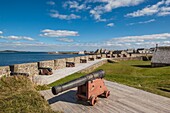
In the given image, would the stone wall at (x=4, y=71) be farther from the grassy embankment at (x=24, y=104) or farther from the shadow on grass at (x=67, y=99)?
the shadow on grass at (x=67, y=99)

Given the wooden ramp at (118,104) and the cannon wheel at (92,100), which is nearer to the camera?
the wooden ramp at (118,104)

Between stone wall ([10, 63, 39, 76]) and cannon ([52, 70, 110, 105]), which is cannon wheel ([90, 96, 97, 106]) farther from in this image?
stone wall ([10, 63, 39, 76])

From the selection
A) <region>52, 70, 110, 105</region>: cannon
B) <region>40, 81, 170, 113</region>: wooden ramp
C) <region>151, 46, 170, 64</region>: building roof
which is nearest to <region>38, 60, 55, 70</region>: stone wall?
<region>40, 81, 170, 113</region>: wooden ramp

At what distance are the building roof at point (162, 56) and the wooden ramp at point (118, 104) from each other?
22.8 m

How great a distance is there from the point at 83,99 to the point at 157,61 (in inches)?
995

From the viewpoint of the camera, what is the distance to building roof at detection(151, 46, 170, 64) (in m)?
28.8

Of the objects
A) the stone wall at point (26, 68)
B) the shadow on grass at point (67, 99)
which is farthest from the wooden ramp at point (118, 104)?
the stone wall at point (26, 68)

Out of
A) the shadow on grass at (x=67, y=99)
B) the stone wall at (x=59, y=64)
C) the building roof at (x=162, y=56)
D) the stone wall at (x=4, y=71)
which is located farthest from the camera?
the building roof at (x=162, y=56)

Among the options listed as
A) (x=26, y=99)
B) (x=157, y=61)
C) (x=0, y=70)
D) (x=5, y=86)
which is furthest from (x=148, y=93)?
(x=157, y=61)

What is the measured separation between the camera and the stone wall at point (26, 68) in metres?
13.6

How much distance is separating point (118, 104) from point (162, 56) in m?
26.0

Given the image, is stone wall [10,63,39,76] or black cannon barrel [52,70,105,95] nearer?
black cannon barrel [52,70,105,95]

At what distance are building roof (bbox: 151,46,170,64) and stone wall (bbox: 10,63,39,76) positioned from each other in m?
20.5

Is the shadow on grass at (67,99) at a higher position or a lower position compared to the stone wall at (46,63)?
lower
